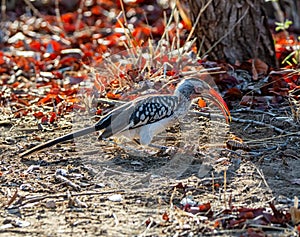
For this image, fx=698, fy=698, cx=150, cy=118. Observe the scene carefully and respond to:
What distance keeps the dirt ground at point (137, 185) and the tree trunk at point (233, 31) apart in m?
1.36

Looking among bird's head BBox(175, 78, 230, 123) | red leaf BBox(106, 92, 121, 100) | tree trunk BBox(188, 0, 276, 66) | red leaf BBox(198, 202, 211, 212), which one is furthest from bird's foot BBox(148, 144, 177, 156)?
tree trunk BBox(188, 0, 276, 66)

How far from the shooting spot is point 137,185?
4.82 meters

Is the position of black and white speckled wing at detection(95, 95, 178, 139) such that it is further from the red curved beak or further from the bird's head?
the red curved beak

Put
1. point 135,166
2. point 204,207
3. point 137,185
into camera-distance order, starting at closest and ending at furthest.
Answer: point 204,207 → point 137,185 → point 135,166

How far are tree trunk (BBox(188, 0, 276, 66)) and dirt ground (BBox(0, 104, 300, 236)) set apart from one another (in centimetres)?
136

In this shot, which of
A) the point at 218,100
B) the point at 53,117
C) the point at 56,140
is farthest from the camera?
the point at 53,117

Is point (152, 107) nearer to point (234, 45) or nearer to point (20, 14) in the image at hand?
point (234, 45)

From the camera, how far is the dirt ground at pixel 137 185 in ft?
13.7

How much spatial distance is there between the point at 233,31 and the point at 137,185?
2.82m

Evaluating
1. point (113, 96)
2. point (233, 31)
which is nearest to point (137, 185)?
point (113, 96)

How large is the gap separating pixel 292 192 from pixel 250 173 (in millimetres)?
447

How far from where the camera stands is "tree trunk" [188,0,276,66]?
7.03 meters

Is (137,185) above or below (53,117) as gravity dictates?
above

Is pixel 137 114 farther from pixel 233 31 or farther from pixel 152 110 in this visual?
pixel 233 31
